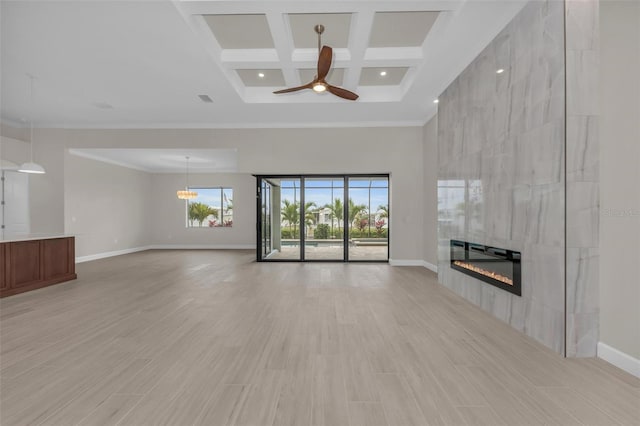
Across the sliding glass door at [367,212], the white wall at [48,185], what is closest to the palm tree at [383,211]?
the sliding glass door at [367,212]

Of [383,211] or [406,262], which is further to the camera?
[383,211]

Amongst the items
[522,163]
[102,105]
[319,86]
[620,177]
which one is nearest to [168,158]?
[102,105]

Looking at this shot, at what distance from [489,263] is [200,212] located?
9.88 meters

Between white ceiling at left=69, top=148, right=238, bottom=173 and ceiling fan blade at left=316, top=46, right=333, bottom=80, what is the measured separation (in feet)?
13.9

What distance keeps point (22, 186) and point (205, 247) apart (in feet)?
16.8

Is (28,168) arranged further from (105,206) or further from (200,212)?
(200,212)

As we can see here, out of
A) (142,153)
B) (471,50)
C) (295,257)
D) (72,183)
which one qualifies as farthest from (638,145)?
(72,183)

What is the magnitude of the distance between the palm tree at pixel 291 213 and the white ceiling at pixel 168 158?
193 cm

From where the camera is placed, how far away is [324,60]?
11.2 feet

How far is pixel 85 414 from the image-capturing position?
174cm

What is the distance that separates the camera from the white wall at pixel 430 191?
19.6 feet

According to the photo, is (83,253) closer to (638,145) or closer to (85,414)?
(85,414)

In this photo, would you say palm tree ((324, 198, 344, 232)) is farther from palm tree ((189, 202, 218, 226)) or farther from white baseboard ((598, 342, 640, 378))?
palm tree ((189, 202, 218, 226))

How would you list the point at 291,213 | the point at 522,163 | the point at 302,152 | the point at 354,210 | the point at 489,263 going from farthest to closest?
the point at 291,213 < the point at 354,210 < the point at 302,152 < the point at 489,263 < the point at 522,163
